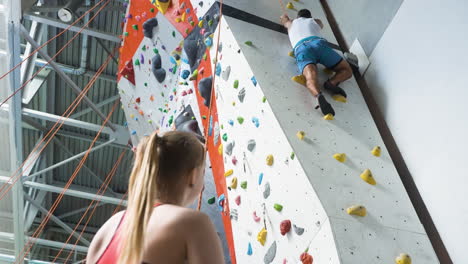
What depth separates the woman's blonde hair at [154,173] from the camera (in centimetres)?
119

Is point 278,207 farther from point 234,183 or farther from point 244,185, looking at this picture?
point 234,183

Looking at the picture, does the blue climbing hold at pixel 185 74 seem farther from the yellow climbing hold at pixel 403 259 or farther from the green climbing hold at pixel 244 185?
the yellow climbing hold at pixel 403 259

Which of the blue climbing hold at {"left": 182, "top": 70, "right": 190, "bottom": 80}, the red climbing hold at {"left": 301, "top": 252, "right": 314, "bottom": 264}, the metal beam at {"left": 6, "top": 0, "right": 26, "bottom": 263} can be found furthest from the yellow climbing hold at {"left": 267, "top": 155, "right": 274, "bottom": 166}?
the metal beam at {"left": 6, "top": 0, "right": 26, "bottom": 263}

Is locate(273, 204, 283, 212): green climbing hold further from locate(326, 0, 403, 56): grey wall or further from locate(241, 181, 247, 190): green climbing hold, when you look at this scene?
locate(326, 0, 403, 56): grey wall

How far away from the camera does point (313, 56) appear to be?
317cm

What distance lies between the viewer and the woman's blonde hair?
1.19 meters

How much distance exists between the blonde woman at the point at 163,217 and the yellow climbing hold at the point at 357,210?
3.36ft

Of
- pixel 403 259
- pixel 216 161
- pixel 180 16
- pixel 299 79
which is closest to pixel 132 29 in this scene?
pixel 180 16

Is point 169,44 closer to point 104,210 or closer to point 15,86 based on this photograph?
point 15,86

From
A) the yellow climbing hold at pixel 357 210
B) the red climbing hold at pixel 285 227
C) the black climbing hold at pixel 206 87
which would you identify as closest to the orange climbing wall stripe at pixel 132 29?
the black climbing hold at pixel 206 87

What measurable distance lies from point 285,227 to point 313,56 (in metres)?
1.20

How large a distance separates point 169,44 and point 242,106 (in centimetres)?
137

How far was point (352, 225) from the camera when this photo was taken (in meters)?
2.18

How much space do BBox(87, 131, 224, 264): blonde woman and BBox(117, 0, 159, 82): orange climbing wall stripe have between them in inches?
124
